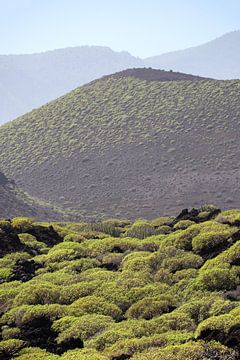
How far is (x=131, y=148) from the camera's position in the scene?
281 ft

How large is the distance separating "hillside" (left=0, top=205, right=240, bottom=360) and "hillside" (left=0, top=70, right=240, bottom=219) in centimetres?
4485

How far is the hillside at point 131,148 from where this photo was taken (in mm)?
69125

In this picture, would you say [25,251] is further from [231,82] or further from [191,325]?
[231,82]

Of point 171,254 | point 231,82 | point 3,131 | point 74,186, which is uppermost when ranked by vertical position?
point 231,82

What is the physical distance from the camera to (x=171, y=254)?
14.8 metres

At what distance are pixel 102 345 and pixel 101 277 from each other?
382 centimetres

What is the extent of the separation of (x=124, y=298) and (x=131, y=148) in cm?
7392

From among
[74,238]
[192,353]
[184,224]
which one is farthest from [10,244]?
[192,353]

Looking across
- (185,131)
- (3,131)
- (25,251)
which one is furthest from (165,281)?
(3,131)

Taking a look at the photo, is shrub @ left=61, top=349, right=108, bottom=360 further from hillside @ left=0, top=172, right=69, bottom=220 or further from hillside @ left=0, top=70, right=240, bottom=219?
hillside @ left=0, top=70, right=240, bottom=219

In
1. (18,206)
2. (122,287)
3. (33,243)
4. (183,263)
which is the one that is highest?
(18,206)

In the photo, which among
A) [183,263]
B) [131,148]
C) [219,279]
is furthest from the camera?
[131,148]

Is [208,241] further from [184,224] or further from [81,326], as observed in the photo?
[81,326]

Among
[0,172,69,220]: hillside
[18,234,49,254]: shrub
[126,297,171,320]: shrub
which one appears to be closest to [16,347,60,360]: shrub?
[126,297,171,320]: shrub
